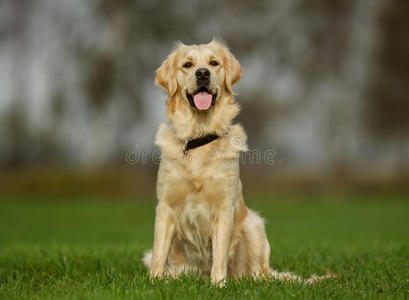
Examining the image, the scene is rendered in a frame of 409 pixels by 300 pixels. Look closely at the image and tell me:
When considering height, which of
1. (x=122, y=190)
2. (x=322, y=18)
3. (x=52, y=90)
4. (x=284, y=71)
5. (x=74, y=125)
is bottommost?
(x=122, y=190)

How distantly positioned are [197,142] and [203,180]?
0.40 m

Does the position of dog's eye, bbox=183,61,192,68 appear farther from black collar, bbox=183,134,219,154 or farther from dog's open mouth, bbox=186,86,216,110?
black collar, bbox=183,134,219,154

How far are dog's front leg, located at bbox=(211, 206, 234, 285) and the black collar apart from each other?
1.97 feet

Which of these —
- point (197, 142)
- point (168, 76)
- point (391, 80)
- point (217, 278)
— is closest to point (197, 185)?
point (197, 142)

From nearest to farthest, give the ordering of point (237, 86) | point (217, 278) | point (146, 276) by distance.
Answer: point (146, 276) → point (217, 278) → point (237, 86)

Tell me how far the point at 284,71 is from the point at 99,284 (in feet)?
55.1

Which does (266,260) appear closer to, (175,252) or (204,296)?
(175,252)

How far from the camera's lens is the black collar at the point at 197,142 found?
162 inches

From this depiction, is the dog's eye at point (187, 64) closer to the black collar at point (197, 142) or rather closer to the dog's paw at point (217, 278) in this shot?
the black collar at point (197, 142)

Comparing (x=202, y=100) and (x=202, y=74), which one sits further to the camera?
(x=202, y=100)

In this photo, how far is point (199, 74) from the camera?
4.14 metres

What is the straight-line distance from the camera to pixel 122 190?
18297mm

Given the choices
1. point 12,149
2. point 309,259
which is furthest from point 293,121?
point 309,259

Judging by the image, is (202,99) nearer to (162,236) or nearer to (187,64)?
(187,64)
